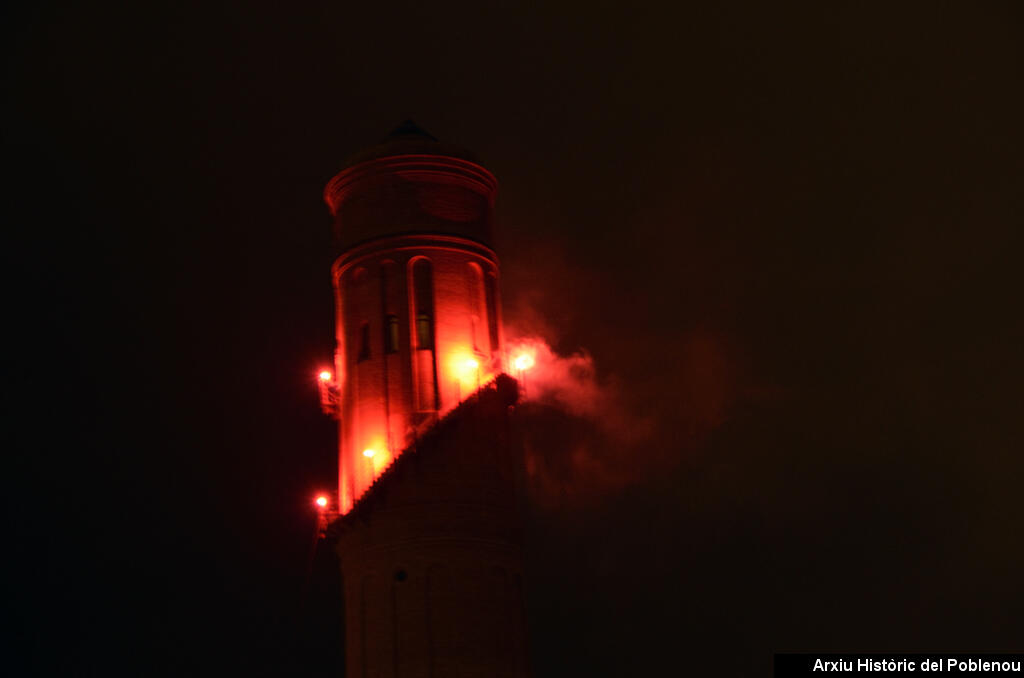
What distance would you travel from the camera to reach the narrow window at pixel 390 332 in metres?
41.2

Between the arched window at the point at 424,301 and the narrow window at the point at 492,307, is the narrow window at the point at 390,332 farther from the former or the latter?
the narrow window at the point at 492,307

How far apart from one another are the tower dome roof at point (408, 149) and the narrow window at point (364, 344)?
6.56 meters

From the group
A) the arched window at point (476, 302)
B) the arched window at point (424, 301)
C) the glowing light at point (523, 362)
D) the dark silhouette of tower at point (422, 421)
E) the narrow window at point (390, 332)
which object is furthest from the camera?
the arched window at point (476, 302)

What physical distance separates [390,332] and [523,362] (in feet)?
16.6

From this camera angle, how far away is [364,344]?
41750 millimetres

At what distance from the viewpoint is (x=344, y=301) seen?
141 ft

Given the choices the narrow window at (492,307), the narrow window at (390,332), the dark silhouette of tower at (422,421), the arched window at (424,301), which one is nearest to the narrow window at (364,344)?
the dark silhouette of tower at (422,421)

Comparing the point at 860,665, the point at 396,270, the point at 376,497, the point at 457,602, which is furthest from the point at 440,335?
the point at 860,665

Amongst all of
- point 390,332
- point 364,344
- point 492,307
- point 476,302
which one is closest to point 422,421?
point 390,332

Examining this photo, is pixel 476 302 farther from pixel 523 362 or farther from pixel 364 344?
pixel 364 344

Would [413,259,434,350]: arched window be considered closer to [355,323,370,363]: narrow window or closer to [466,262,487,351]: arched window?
[466,262,487,351]: arched window

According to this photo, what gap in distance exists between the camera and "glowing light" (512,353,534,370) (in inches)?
1626

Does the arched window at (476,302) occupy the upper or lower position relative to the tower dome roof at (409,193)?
lower

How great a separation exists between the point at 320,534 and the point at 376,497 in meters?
3.10
